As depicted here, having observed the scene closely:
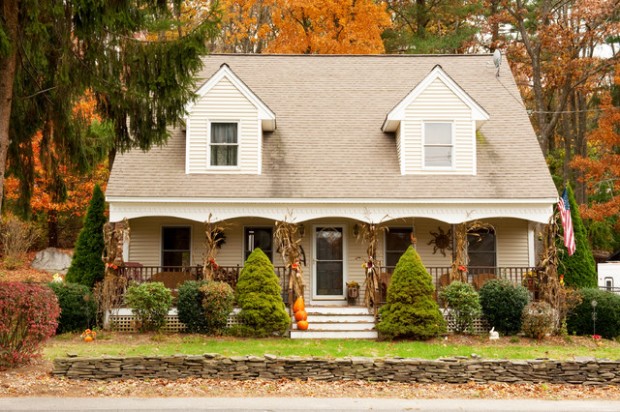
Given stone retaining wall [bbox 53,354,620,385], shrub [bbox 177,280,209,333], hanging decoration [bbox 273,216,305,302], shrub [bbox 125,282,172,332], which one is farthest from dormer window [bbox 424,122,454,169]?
stone retaining wall [bbox 53,354,620,385]

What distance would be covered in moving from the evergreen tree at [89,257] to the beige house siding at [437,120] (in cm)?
912

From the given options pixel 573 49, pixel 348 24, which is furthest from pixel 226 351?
pixel 573 49

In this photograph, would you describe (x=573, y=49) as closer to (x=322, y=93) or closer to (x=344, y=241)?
(x=322, y=93)

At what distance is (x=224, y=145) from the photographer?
1839 cm

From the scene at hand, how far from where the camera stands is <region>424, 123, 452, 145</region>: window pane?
1870 centimetres

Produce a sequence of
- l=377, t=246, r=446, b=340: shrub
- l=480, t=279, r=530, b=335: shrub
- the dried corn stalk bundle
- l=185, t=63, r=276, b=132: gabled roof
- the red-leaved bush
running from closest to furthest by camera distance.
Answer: the red-leaved bush
l=377, t=246, r=446, b=340: shrub
l=480, t=279, r=530, b=335: shrub
the dried corn stalk bundle
l=185, t=63, r=276, b=132: gabled roof

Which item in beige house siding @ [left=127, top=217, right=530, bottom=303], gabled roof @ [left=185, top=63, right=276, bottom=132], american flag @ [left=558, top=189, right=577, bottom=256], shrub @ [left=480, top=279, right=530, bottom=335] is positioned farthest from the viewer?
beige house siding @ [left=127, top=217, right=530, bottom=303]

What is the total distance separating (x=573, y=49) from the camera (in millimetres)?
28750

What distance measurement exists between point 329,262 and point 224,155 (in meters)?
4.29

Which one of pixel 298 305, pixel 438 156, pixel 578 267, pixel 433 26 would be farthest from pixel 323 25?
pixel 298 305

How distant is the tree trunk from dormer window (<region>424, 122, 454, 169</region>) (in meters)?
11.1

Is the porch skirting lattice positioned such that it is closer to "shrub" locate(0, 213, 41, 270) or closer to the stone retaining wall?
the stone retaining wall

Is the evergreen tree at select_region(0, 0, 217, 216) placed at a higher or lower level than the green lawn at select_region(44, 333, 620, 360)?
higher

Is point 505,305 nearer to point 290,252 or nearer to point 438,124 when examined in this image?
point 290,252
